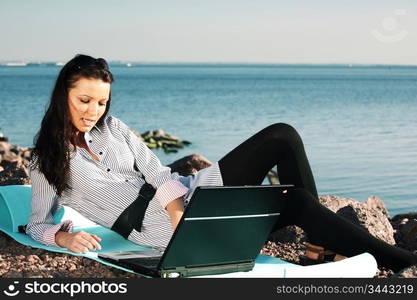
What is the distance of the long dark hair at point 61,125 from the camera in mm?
4031

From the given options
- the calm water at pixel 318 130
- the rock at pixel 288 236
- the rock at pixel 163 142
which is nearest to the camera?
the rock at pixel 288 236

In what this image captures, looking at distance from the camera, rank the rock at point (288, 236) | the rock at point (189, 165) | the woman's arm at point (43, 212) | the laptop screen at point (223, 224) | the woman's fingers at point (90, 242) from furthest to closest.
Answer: the rock at point (189, 165)
the rock at point (288, 236)
the woman's arm at point (43, 212)
the woman's fingers at point (90, 242)
the laptop screen at point (223, 224)

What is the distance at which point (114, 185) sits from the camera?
427 centimetres

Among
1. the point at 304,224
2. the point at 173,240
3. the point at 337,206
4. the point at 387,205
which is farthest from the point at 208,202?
the point at 387,205

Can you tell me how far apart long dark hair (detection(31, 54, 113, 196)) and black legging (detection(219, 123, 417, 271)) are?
82 cm

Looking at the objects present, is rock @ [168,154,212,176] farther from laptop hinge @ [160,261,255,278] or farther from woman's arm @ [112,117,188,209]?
laptop hinge @ [160,261,255,278]

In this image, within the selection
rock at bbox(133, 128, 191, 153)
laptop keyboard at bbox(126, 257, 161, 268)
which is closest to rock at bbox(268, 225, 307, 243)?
laptop keyboard at bbox(126, 257, 161, 268)

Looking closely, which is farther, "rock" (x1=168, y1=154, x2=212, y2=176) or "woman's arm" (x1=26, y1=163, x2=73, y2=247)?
"rock" (x1=168, y1=154, x2=212, y2=176)

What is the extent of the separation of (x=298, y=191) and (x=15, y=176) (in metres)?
3.03

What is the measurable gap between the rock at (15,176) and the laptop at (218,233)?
2305mm

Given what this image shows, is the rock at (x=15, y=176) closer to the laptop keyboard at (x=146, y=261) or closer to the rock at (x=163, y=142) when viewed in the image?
the laptop keyboard at (x=146, y=261)

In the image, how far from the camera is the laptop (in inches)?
136

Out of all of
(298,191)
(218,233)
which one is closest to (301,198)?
(298,191)

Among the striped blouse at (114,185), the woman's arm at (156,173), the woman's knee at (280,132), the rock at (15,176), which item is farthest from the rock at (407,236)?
the rock at (15,176)
